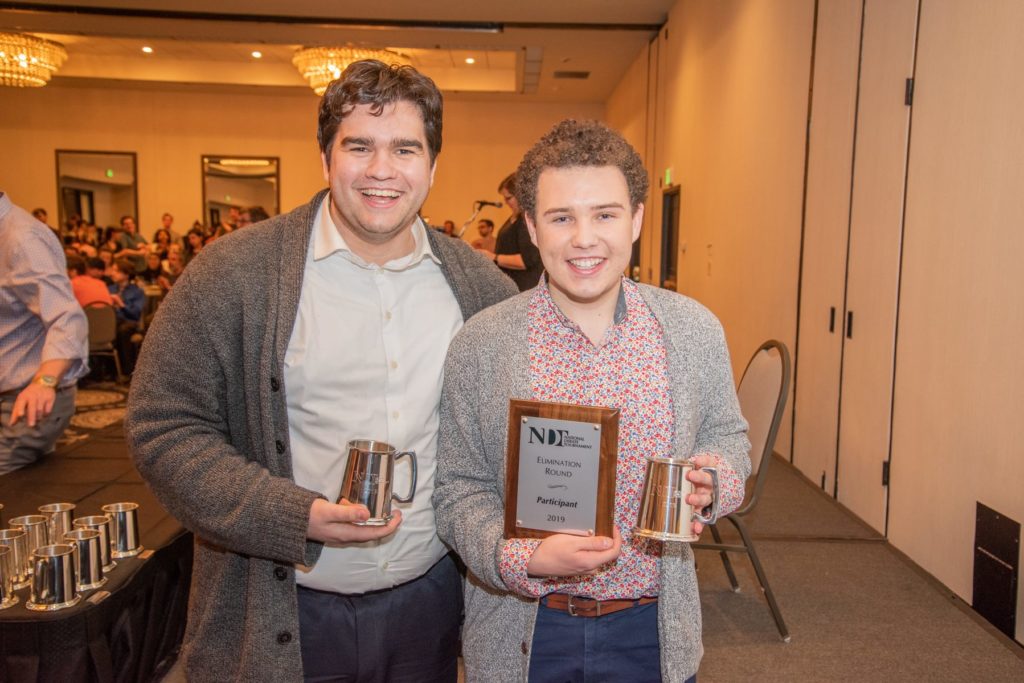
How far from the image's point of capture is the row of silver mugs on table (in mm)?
1931

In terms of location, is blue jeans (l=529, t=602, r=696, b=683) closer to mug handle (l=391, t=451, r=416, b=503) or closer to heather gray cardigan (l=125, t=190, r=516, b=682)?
mug handle (l=391, t=451, r=416, b=503)

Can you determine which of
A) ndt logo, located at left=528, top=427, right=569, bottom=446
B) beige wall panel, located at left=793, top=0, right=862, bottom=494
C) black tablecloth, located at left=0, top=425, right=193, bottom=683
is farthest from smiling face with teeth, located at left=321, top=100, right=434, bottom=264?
beige wall panel, located at left=793, top=0, right=862, bottom=494

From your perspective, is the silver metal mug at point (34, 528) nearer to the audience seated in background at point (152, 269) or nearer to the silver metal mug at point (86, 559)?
the silver metal mug at point (86, 559)

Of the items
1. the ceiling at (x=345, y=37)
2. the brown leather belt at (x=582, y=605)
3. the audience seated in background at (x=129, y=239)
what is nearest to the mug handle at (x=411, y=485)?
the brown leather belt at (x=582, y=605)

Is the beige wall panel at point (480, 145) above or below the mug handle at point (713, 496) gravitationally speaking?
above

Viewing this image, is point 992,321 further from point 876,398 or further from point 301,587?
point 301,587

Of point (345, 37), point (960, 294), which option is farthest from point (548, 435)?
point (345, 37)

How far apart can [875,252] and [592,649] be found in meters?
3.38

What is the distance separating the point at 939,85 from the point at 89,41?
12.0 metres

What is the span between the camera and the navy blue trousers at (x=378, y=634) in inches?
A: 55.8

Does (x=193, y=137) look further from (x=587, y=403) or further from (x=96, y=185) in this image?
(x=587, y=403)

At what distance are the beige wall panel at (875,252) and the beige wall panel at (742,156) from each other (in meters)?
0.87

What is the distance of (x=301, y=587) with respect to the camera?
1.44m

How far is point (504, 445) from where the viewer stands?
1.32 m
